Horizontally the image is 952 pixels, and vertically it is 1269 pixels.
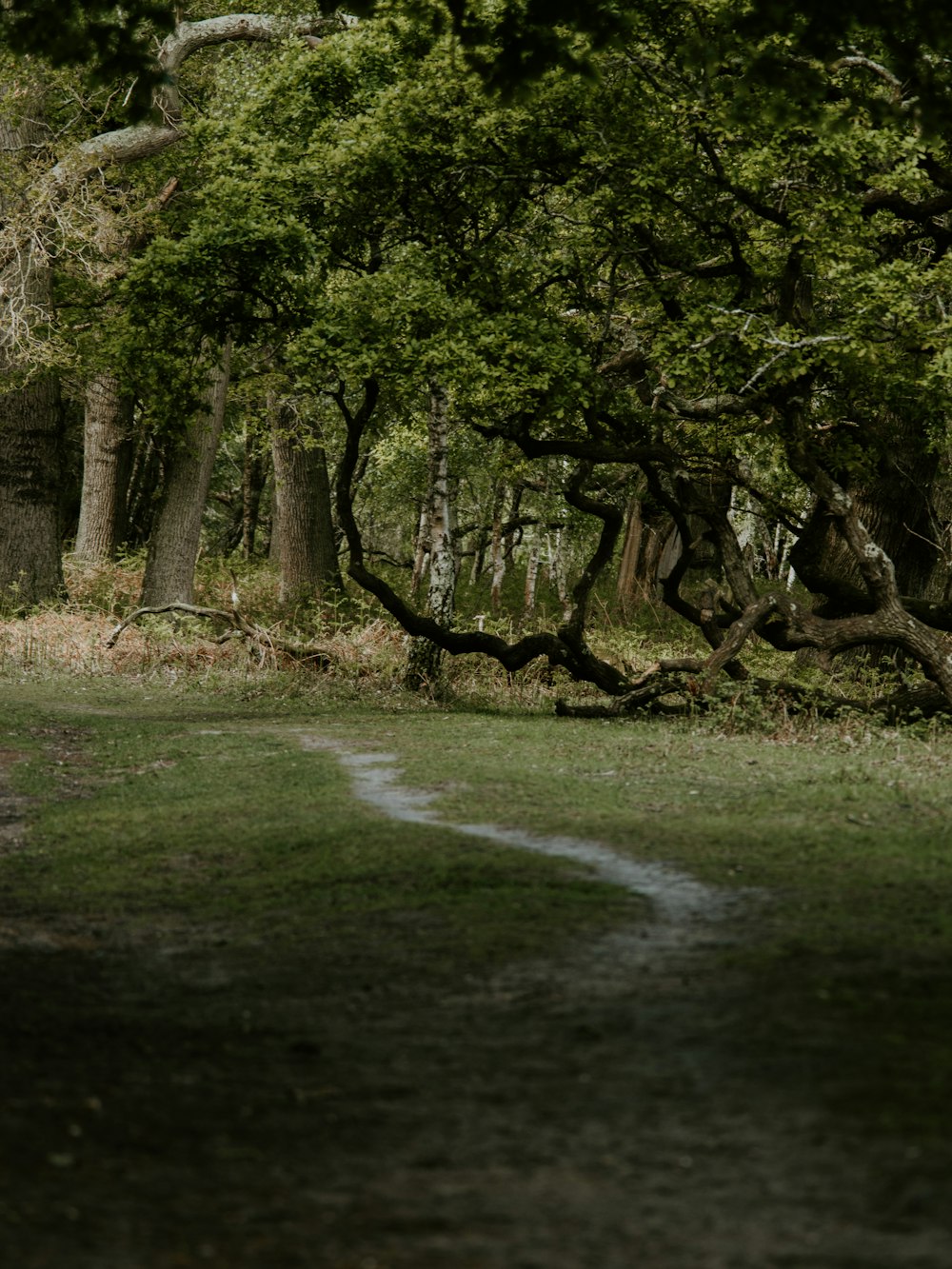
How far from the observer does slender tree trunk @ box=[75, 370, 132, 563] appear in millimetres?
29469

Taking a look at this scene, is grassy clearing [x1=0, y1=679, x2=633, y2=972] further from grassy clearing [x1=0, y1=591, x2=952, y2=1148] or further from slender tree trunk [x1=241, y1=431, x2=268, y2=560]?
slender tree trunk [x1=241, y1=431, x2=268, y2=560]

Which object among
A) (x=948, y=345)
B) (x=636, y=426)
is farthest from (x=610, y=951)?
(x=636, y=426)

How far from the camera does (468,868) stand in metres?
7.70

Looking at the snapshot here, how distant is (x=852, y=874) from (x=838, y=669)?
45.3 ft

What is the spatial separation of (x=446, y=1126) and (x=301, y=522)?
23.8 metres

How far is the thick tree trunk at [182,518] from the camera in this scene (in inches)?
1041

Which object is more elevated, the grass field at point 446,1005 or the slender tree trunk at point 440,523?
the slender tree trunk at point 440,523

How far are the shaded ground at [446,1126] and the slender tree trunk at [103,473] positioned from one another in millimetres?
24533

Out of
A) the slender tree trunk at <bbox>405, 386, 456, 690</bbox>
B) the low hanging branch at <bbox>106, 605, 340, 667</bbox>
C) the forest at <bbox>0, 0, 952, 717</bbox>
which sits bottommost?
the low hanging branch at <bbox>106, 605, 340, 667</bbox>

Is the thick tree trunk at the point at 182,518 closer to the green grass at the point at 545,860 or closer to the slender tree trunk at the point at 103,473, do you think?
the slender tree trunk at the point at 103,473

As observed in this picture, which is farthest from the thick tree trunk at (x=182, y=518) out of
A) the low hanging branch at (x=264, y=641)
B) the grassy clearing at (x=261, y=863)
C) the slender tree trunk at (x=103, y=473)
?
the grassy clearing at (x=261, y=863)

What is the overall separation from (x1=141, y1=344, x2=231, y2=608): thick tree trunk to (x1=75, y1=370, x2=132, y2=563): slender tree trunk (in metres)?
2.79

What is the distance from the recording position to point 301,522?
1084 inches

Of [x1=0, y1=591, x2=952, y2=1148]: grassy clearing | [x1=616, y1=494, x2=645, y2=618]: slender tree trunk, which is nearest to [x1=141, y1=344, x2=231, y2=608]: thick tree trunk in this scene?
[x1=616, y1=494, x2=645, y2=618]: slender tree trunk
